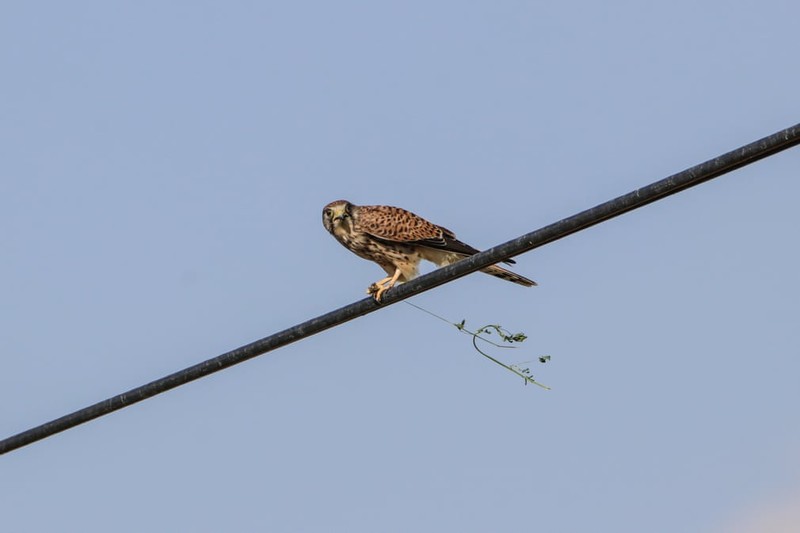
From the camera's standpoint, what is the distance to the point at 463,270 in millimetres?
7238

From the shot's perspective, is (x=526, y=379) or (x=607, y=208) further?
(x=526, y=379)

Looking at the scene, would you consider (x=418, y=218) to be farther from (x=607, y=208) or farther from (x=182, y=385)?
(x=607, y=208)

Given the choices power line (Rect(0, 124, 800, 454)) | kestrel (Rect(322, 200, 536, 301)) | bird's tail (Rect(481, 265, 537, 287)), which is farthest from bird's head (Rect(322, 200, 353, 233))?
power line (Rect(0, 124, 800, 454))

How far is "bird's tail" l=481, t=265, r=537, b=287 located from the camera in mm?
10930

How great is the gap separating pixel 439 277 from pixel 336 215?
15.4 feet

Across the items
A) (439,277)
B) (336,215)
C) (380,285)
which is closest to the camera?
(439,277)

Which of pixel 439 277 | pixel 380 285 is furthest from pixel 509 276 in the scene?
pixel 439 277

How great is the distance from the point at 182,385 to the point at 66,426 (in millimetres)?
674

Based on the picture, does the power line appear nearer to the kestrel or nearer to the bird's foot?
the bird's foot

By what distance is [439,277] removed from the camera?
7402 mm

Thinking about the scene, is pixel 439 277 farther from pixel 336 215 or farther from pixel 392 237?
pixel 336 215

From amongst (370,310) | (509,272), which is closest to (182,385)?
(370,310)

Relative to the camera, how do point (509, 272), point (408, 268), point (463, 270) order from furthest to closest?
point (408, 268)
point (509, 272)
point (463, 270)

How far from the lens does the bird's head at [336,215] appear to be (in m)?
12.0
